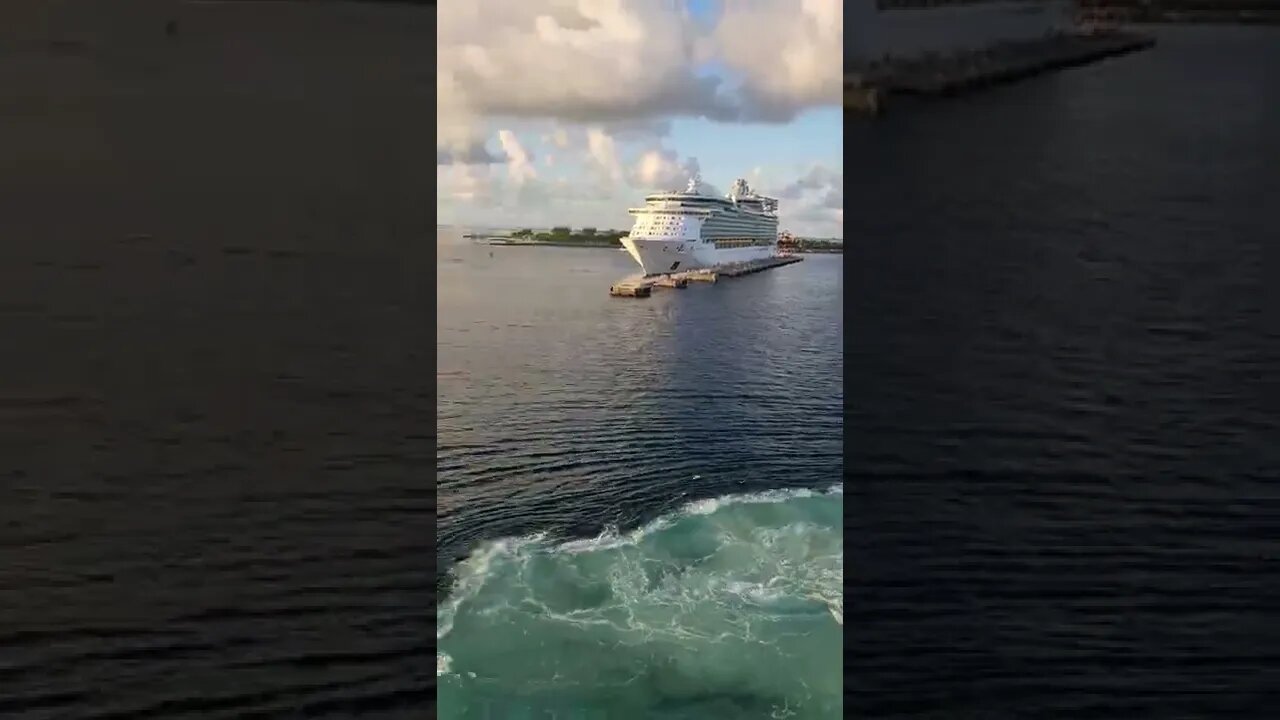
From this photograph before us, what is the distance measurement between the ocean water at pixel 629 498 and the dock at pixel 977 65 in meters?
1.52

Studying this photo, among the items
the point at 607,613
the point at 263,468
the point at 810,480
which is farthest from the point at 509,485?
the point at 263,468

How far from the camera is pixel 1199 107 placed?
6.64 feet

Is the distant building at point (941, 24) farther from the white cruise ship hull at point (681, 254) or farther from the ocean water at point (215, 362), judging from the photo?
the white cruise ship hull at point (681, 254)

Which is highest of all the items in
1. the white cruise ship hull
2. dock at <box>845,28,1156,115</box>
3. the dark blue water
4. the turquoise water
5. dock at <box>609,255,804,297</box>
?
dock at <box>845,28,1156,115</box>

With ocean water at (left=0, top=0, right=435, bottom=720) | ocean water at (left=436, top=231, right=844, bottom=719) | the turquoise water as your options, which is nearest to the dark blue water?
ocean water at (left=0, top=0, right=435, bottom=720)

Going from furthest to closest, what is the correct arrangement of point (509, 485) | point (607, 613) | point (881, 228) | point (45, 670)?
point (509, 485) → point (607, 613) → point (881, 228) → point (45, 670)

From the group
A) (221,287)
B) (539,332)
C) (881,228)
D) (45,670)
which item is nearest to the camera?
(45,670)

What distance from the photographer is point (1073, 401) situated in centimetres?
196

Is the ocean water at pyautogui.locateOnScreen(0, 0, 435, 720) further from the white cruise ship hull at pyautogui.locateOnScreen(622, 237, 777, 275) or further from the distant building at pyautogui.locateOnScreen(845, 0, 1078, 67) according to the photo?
the white cruise ship hull at pyautogui.locateOnScreen(622, 237, 777, 275)

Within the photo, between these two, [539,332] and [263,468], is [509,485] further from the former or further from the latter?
[263,468]

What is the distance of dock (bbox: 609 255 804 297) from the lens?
4.91m

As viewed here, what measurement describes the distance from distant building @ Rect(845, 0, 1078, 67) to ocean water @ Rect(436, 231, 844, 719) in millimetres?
1534

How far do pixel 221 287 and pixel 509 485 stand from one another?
2412 millimetres

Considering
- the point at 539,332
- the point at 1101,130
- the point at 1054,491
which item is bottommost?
the point at 1054,491
